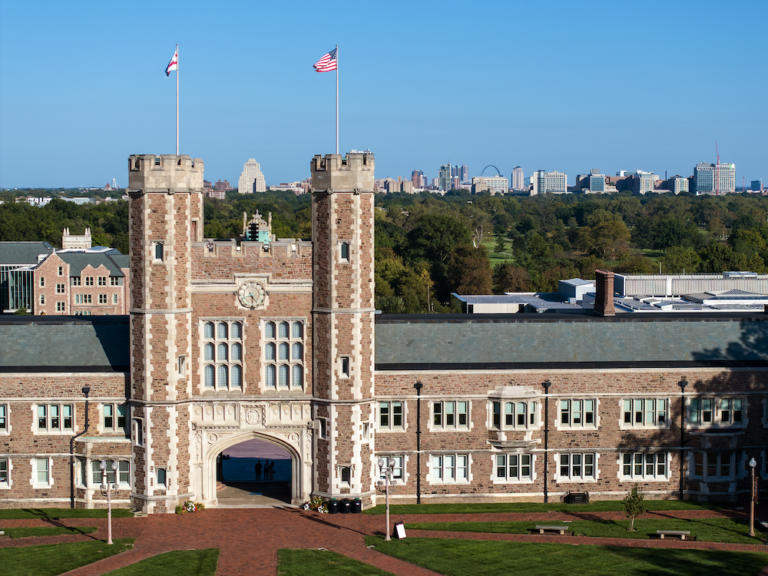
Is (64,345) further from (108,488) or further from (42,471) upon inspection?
(108,488)

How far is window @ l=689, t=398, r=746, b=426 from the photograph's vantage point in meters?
51.6

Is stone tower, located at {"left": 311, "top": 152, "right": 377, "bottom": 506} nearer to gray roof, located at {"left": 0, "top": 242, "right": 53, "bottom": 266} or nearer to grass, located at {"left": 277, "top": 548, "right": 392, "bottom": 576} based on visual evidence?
grass, located at {"left": 277, "top": 548, "right": 392, "bottom": 576}

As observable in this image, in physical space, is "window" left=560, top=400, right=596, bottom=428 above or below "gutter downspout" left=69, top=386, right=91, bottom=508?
above

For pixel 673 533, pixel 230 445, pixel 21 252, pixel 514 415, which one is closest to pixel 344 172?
pixel 230 445

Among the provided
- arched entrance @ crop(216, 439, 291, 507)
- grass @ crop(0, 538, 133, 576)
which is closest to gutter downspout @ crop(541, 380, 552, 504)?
arched entrance @ crop(216, 439, 291, 507)

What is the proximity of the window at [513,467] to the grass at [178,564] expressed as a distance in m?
14.9

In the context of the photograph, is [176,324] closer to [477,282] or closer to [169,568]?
[169,568]

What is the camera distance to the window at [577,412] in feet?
168

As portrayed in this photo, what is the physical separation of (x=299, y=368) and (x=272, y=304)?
330cm

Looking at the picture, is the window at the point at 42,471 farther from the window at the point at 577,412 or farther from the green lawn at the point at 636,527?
the window at the point at 577,412

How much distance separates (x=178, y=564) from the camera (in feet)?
137

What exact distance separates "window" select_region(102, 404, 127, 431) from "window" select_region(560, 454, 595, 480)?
21.2m

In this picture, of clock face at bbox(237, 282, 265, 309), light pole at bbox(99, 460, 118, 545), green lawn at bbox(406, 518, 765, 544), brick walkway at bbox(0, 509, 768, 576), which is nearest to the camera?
brick walkway at bbox(0, 509, 768, 576)

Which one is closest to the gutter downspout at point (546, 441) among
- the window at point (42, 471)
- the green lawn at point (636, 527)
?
the green lawn at point (636, 527)
